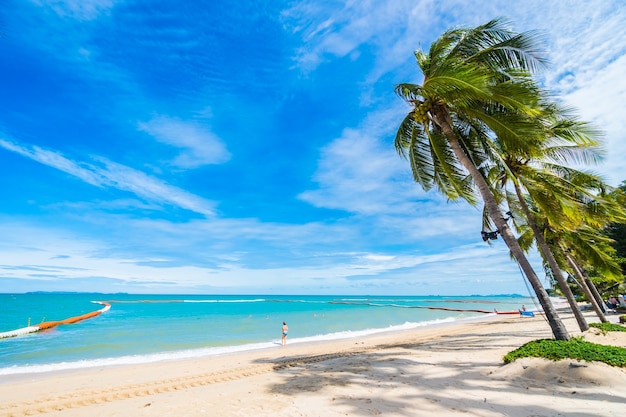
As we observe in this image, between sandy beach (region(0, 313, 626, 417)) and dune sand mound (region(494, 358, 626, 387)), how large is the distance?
2 cm

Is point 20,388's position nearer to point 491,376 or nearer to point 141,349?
point 141,349

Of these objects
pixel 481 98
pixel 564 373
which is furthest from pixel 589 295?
pixel 481 98

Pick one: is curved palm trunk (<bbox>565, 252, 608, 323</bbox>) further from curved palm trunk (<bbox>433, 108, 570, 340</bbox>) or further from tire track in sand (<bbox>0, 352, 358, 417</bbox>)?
tire track in sand (<bbox>0, 352, 358, 417</bbox>)

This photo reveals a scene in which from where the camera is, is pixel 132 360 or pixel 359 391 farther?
pixel 132 360

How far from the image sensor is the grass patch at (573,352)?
616 centimetres

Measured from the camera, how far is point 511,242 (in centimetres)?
762

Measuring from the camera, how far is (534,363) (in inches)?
255

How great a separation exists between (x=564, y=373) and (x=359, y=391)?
403 cm

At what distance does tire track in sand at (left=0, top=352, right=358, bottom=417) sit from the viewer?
6715 millimetres

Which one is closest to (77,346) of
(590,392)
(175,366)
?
(175,366)

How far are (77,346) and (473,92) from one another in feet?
72.5

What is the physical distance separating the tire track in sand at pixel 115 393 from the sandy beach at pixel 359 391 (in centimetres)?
2

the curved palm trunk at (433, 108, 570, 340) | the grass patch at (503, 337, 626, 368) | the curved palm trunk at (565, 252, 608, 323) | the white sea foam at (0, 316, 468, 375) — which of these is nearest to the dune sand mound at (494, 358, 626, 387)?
the grass patch at (503, 337, 626, 368)

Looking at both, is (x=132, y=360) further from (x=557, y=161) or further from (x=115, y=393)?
(x=557, y=161)
